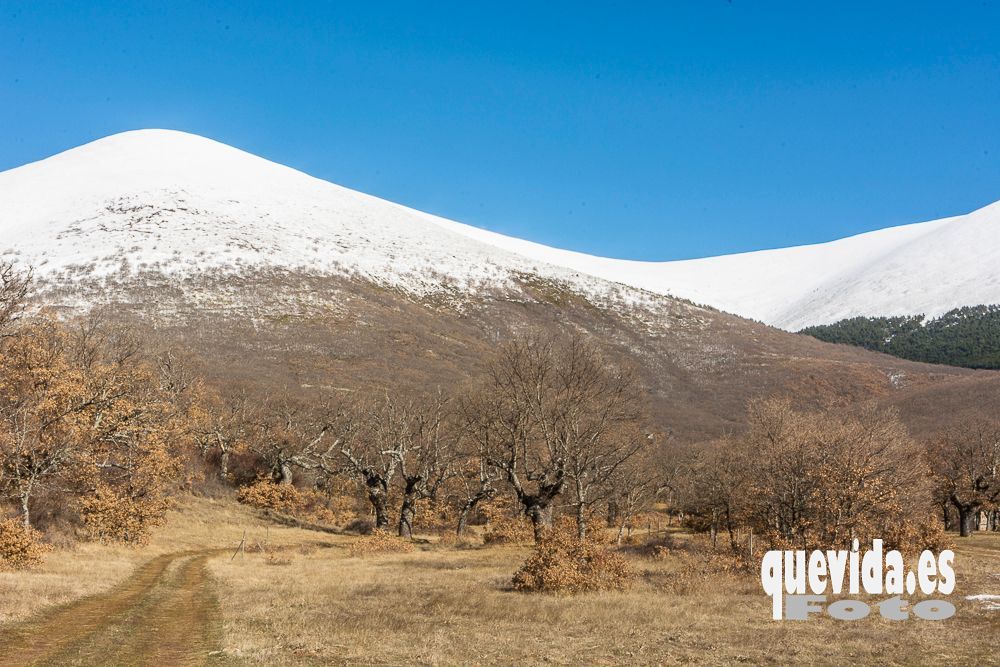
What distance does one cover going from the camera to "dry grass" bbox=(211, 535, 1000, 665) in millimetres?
14453

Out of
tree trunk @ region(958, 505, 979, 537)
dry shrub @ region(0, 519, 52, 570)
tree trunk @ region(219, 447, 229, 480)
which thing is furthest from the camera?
tree trunk @ region(219, 447, 229, 480)

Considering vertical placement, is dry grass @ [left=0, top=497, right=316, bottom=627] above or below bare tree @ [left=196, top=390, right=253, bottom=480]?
below

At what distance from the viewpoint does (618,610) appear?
2000cm

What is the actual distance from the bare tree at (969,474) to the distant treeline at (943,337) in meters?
112

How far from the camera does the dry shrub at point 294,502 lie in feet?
176

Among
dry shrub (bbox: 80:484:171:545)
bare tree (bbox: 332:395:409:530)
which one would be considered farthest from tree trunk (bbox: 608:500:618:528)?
dry shrub (bbox: 80:484:171:545)

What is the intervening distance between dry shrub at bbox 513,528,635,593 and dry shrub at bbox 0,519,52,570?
16162 mm

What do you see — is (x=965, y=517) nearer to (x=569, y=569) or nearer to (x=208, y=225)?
(x=569, y=569)

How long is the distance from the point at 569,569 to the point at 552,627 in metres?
6.24

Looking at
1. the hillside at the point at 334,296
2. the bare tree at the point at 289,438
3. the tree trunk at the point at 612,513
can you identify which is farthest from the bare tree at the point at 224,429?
the tree trunk at the point at 612,513

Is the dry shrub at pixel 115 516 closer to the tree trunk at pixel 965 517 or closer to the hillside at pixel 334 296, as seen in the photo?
the hillside at pixel 334 296

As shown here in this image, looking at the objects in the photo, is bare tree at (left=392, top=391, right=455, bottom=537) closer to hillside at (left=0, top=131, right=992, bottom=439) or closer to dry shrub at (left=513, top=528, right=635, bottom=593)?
hillside at (left=0, top=131, right=992, bottom=439)

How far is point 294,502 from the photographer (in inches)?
2188

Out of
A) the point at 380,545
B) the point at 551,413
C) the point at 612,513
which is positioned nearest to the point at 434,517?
the point at 380,545
